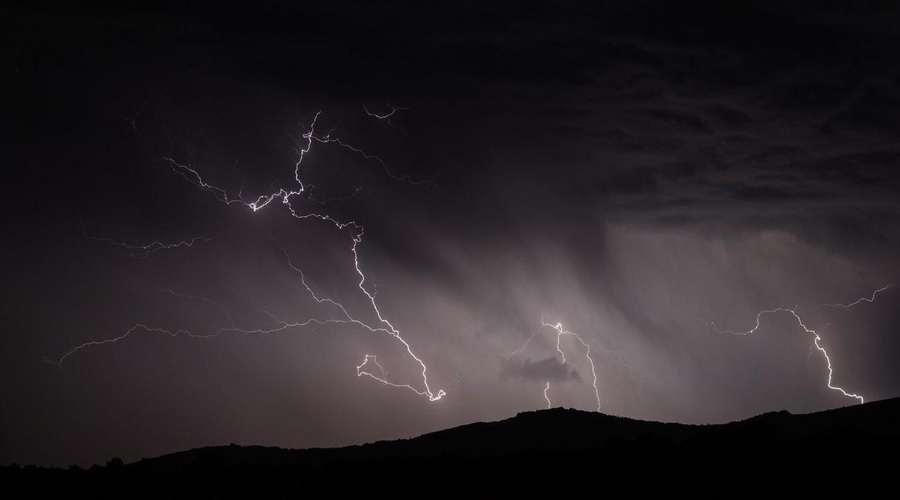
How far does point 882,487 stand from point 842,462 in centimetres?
147

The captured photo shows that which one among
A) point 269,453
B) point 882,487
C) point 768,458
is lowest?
point 882,487

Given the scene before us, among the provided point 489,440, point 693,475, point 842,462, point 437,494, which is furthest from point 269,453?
point 842,462

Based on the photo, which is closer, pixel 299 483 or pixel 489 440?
pixel 299 483

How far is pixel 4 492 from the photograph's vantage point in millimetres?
17984

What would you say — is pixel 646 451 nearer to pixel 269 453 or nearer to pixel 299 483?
pixel 299 483

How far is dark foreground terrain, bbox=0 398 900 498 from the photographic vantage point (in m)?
15.2

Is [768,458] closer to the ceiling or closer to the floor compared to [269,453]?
closer to the floor

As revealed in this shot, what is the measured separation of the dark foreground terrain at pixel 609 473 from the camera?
49.8ft

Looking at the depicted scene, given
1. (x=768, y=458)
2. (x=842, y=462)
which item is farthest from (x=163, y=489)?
(x=842, y=462)

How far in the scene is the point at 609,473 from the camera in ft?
54.1

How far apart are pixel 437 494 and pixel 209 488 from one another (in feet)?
16.2

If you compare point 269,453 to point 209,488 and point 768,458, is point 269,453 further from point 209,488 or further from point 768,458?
point 768,458

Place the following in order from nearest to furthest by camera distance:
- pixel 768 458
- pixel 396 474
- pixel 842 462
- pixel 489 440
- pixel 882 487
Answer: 1. pixel 882 487
2. pixel 842 462
3. pixel 768 458
4. pixel 396 474
5. pixel 489 440

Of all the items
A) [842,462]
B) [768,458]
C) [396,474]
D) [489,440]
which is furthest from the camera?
[489,440]
